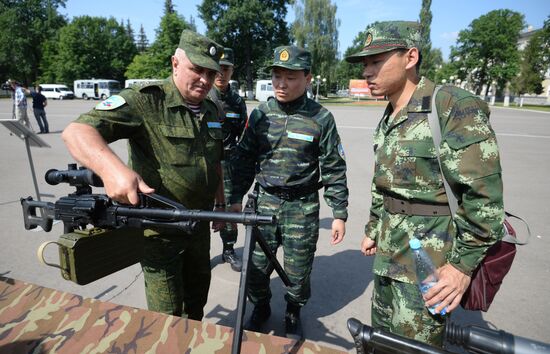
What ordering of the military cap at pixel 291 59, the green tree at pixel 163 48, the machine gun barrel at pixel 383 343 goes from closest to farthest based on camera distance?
the machine gun barrel at pixel 383 343, the military cap at pixel 291 59, the green tree at pixel 163 48

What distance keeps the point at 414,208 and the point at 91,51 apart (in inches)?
2327

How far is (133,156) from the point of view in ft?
6.22

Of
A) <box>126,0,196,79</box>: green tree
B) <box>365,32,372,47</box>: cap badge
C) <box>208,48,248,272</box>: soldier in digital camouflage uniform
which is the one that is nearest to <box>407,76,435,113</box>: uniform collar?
<box>365,32,372,47</box>: cap badge

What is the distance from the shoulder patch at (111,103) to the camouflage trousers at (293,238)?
129 cm

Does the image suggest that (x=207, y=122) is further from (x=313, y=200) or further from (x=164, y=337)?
(x=164, y=337)

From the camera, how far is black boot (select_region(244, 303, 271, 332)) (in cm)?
276

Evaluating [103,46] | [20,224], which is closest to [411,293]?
[20,224]

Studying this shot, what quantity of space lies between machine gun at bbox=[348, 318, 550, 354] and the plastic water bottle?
0.84 metres

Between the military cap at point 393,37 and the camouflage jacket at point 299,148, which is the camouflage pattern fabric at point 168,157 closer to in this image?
the camouflage jacket at point 299,148

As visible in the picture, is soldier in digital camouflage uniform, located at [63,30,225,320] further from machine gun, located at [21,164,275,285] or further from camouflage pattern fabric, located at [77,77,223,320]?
machine gun, located at [21,164,275,285]

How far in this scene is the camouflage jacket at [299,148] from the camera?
2.53 meters

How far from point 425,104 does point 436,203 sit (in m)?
0.48

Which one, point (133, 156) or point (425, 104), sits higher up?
point (425, 104)

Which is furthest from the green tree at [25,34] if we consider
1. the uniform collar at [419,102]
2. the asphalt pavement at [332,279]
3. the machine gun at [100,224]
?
the uniform collar at [419,102]
